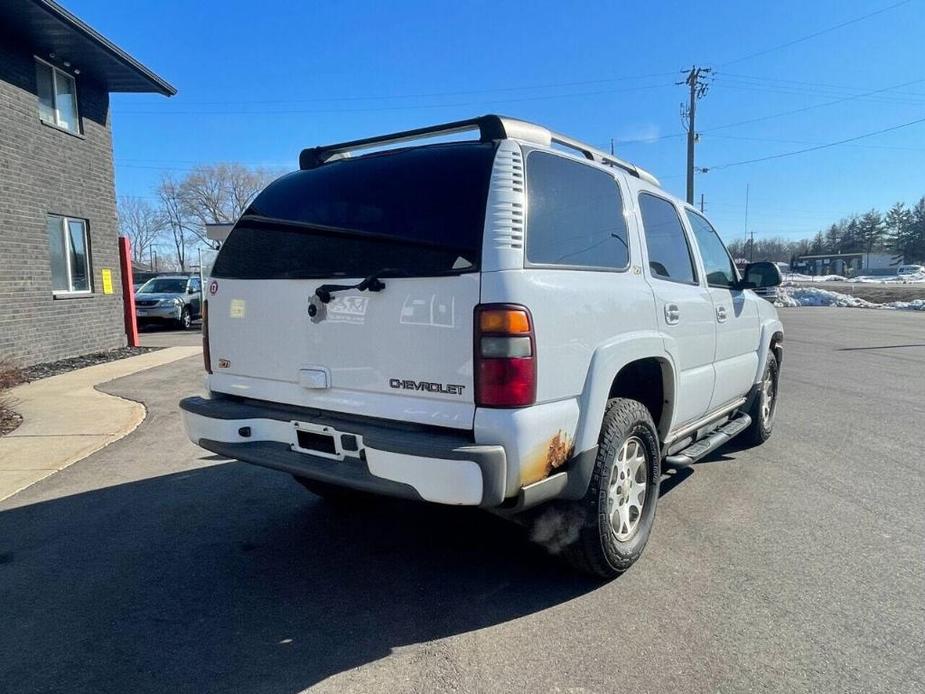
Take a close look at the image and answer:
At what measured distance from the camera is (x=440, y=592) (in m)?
3.20

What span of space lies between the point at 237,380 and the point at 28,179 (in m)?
9.21

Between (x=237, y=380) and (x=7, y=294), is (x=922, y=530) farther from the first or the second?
(x=7, y=294)

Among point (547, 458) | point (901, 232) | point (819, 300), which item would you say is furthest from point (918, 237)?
point (547, 458)

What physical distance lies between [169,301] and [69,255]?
7321 mm

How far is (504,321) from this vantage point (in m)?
2.56

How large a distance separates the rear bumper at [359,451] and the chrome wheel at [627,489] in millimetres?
955

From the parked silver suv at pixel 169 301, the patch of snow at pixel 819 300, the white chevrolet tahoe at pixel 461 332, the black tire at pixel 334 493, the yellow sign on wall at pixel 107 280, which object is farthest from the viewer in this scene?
the patch of snow at pixel 819 300

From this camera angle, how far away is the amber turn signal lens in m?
2.56

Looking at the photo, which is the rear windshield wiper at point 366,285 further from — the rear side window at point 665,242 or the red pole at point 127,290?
the red pole at point 127,290

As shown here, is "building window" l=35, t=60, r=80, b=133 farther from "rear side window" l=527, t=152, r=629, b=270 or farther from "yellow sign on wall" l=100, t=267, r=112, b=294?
"rear side window" l=527, t=152, r=629, b=270

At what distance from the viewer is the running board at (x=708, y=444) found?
3971 mm

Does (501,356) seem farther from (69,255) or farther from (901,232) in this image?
(901,232)

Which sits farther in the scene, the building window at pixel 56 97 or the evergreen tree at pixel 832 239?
the evergreen tree at pixel 832 239

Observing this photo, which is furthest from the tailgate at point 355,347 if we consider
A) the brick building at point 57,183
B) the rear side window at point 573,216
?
the brick building at point 57,183
